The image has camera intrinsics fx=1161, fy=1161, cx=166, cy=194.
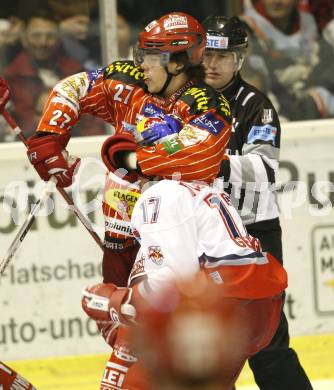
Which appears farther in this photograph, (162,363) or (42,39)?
(42,39)

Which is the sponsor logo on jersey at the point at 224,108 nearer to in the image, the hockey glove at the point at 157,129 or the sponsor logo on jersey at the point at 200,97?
the sponsor logo on jersey at the point at 200,97

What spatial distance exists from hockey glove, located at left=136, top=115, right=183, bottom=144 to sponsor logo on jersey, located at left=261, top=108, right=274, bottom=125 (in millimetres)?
669

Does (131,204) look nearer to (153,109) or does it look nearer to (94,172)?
(153,109)

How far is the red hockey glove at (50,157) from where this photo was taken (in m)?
3.97

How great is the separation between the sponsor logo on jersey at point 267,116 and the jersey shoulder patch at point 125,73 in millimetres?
495

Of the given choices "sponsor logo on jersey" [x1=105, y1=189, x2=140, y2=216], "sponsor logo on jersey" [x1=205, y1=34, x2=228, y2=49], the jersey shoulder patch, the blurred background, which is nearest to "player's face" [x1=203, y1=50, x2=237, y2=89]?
"sponsor logo on jersey" [x1=205, y1=34, x2=228, y2=49]

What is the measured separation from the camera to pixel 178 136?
11.1ft

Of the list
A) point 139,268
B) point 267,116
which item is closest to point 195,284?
point 139,268

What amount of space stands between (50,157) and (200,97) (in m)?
0.60

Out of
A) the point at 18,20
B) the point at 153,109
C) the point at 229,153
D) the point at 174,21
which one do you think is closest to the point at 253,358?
the point at 229,153

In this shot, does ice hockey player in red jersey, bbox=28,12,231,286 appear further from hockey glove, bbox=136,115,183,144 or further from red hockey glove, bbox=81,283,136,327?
red hockey glove, bbox=81,283,136,327

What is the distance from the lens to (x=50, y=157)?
3971 mm

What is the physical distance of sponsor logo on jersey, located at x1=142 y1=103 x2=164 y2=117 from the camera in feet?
12.5

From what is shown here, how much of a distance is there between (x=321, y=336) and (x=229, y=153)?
1.47 meters
